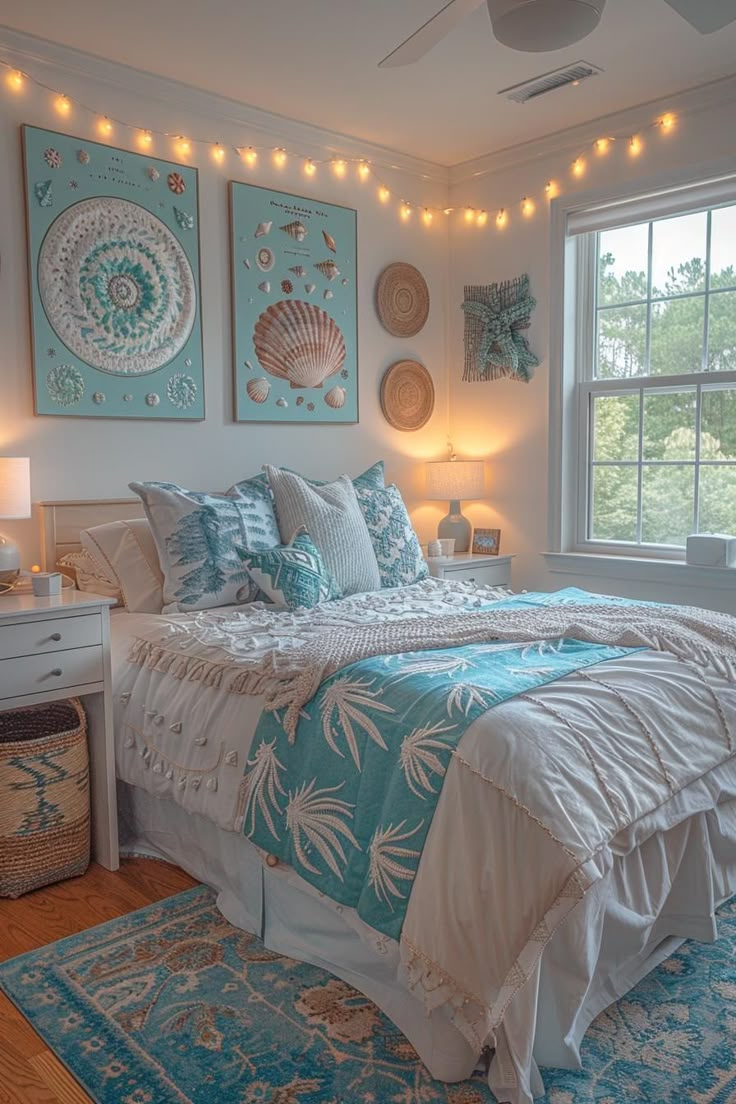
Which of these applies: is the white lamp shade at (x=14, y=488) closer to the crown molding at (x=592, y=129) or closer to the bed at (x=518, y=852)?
the bed at (x=518, y=852)

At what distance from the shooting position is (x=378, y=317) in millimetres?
4289

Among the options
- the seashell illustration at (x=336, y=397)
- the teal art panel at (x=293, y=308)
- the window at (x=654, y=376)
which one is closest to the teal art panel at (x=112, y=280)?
the teal art panel at (x=293, y=308)

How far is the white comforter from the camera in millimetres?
1516

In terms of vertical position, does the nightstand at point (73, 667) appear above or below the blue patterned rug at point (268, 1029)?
above

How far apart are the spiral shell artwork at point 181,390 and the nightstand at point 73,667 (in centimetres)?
111

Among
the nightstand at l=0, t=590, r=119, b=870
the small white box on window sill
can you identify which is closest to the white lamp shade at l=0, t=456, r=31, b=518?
the nightstand at l=0, t=590, r=119, b=870

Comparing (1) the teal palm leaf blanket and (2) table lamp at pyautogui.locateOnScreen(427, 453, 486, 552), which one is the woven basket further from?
(2) table lamp at pyautogui.locateOnScreen(427, 453, 486, 552)

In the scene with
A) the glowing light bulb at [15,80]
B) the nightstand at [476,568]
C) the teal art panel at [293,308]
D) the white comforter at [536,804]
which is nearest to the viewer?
the white comforter at [536,804]

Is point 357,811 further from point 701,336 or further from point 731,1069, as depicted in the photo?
point 701,336

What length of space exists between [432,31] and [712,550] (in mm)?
2264

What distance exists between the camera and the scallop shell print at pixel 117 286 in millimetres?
3131

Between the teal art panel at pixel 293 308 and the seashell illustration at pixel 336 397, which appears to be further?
the seashell illustration at pixel 336 397

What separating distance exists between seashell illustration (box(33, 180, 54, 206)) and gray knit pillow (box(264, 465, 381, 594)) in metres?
1.22

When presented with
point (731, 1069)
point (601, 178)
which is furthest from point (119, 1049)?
point (601, 178)
